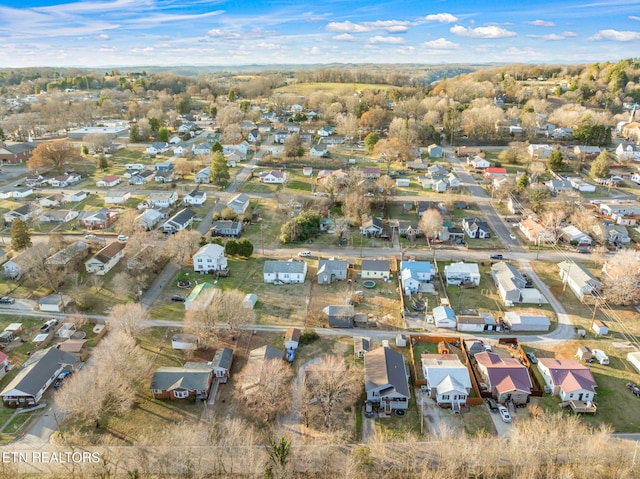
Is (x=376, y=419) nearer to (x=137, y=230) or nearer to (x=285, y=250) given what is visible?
(x=285, y=250)

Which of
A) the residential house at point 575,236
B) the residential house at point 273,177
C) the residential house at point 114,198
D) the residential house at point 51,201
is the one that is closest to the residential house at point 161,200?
the residential house at point 114,198

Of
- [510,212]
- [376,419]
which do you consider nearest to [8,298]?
[376,419]

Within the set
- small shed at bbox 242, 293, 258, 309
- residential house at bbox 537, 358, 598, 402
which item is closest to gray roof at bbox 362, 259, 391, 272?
small shed at bbox 242, 293, 258, 309

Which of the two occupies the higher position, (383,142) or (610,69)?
(610,69)

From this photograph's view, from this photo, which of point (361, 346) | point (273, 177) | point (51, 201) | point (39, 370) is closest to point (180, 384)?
point (39, 370)

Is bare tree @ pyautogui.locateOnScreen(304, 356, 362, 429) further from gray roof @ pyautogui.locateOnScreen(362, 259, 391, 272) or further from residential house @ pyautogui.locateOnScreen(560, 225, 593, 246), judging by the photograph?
residential house @ pyautogui.locateOnScreen(560, 225, 593, 246)

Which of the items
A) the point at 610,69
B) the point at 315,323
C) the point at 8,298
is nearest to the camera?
the point at 315,323

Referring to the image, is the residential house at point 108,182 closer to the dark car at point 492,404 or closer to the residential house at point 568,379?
the dark car at point 492,404
